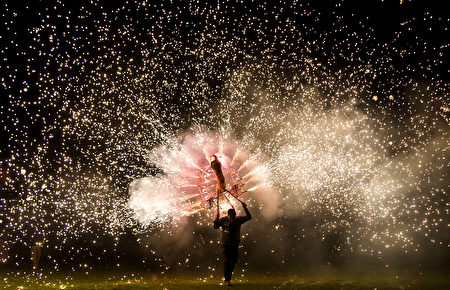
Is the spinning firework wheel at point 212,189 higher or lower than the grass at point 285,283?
higher

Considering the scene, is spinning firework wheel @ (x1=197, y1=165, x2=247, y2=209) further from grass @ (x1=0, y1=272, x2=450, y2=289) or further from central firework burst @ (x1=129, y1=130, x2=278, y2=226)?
grass @ (x1=0, y1=272, x2=450, y2=289)

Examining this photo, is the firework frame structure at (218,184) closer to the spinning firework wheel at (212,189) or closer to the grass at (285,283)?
the spinning firework wheel at (212,189)

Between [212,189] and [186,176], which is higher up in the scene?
[186,176]

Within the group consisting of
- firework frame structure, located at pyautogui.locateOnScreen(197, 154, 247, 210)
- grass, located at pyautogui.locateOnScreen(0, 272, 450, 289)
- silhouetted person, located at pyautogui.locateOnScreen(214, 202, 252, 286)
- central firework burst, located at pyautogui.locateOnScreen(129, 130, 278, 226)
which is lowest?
grass, located at pyautogui.locateOnScreen(0, 272, 450, 289)

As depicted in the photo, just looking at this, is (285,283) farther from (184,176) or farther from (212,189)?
(184,176)

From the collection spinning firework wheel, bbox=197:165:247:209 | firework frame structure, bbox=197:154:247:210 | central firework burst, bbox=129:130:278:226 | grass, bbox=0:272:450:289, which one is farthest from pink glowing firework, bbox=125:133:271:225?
grass, bbox=0:272:450:289

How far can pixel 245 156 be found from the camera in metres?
13.7

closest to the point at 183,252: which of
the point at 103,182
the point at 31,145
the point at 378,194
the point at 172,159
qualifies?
the point at 172,159

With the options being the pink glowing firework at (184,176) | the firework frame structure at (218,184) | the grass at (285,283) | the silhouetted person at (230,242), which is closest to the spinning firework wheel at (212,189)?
the firework frame structure at (218,184)

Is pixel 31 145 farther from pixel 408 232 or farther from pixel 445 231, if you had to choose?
pixel 445 231

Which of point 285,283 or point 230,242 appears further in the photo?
point 285,283

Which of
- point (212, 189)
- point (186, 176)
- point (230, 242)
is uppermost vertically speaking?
point (186, 176)

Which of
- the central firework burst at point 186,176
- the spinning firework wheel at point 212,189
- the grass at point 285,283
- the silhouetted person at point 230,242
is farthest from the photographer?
the central firework burst at point 186,176

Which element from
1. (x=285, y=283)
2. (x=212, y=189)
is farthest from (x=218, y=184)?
(x=212, y=189)
